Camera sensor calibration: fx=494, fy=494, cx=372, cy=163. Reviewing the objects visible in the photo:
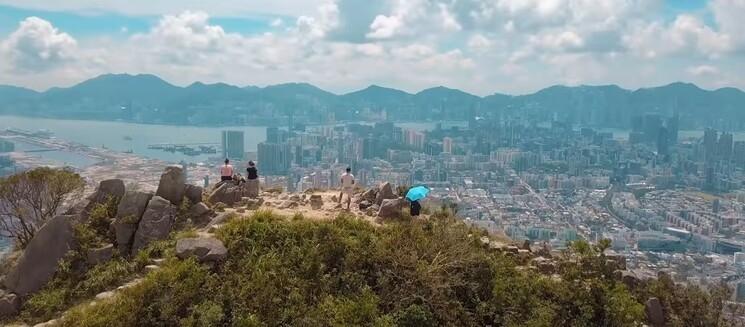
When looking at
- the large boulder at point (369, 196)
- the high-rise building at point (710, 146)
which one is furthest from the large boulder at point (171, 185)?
the high-rise building at point (710, 146)

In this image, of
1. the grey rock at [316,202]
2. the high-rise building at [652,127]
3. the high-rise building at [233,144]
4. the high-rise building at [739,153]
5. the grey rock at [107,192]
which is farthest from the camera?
the high-rise building at [652,127]

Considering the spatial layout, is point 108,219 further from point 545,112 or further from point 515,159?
point 545,112

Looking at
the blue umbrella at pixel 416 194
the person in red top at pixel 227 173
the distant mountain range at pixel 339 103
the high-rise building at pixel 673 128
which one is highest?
the distant mountain range at pixel 339 103

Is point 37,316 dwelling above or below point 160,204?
below

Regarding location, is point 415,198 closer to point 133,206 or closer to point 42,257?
point 133,206

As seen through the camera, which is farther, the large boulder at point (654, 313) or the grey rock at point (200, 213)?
the grey rock at point (200, 213)

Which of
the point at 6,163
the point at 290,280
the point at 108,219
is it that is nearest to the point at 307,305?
the point at 290,280

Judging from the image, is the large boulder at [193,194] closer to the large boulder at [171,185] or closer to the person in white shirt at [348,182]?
the large boulder at [171,185]
